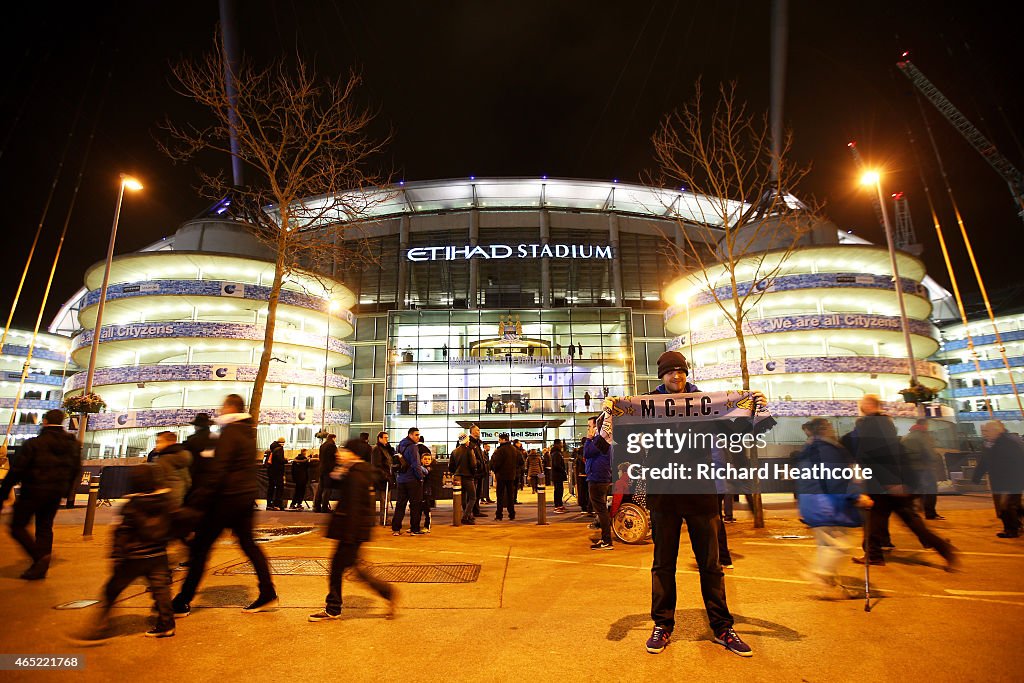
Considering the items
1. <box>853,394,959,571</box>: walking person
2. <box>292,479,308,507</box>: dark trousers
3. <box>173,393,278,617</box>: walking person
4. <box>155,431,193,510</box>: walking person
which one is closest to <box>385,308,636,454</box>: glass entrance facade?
<box>292,479,308,507</box>: dark trousers

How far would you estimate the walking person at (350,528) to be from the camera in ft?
15.9

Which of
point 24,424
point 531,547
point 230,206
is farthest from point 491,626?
point 24,424

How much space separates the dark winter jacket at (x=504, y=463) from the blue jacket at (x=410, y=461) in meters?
3.53

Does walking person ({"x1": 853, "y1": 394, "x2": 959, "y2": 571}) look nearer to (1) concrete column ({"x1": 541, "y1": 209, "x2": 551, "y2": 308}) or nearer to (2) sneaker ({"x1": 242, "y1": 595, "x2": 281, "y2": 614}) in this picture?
(2) sneaker ({"x1": 242, "y1": 595, "x2": 281, "y2": 614})

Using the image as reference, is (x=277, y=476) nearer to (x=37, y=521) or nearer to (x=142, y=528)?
(x=37, y=521)

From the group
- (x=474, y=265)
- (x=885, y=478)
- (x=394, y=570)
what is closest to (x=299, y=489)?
(x=394, y=570)

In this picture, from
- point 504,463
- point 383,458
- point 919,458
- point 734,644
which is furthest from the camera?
point 504,463

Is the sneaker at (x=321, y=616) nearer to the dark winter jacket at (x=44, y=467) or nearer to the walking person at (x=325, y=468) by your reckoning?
the dark winter jacket at (x=44, y=467)

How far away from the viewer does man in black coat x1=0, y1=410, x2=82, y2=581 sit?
633cm

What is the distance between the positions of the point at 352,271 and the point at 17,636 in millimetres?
50605

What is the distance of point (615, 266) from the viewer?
5356 cm

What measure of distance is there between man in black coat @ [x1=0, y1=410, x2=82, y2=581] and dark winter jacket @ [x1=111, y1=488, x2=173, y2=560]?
113 inches

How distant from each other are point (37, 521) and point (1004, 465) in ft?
47.2

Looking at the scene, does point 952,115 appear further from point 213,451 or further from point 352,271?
point 213,451
